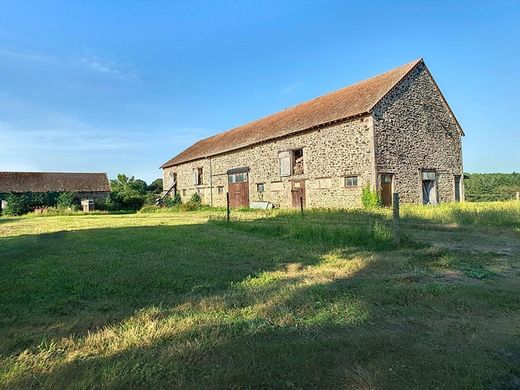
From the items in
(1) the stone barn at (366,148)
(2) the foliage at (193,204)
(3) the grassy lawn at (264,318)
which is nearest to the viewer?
(3) the grassy lawn at (264,318)

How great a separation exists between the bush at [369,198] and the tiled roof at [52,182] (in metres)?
34.7

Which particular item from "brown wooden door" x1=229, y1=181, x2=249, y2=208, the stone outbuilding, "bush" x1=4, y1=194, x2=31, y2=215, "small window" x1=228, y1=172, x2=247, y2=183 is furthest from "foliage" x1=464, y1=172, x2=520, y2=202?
"bush" x1=4, y1=194, x2=31, y2=215

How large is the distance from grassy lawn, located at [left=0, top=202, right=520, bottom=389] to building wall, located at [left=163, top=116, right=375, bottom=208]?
1059cm

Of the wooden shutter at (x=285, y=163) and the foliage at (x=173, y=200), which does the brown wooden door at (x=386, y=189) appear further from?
the foliage at (x=173, y=200)

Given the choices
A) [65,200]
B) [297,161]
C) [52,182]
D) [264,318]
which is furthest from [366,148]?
[52,182]

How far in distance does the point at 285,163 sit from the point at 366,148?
595 centimetres

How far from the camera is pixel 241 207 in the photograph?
2670 cm

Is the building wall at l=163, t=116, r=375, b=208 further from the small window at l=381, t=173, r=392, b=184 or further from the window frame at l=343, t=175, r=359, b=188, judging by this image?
the small window at l=381, t=173, r=392, b=184

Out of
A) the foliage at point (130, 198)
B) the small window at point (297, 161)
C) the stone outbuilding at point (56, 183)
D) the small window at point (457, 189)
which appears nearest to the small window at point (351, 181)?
the small window at point (297, 161)

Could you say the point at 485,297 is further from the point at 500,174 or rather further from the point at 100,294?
the point at 500,174

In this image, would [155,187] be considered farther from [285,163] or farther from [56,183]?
[285,163]

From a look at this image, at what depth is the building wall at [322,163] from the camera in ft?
59.2

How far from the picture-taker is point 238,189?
27078 mm

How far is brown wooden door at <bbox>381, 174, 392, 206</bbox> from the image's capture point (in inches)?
704
